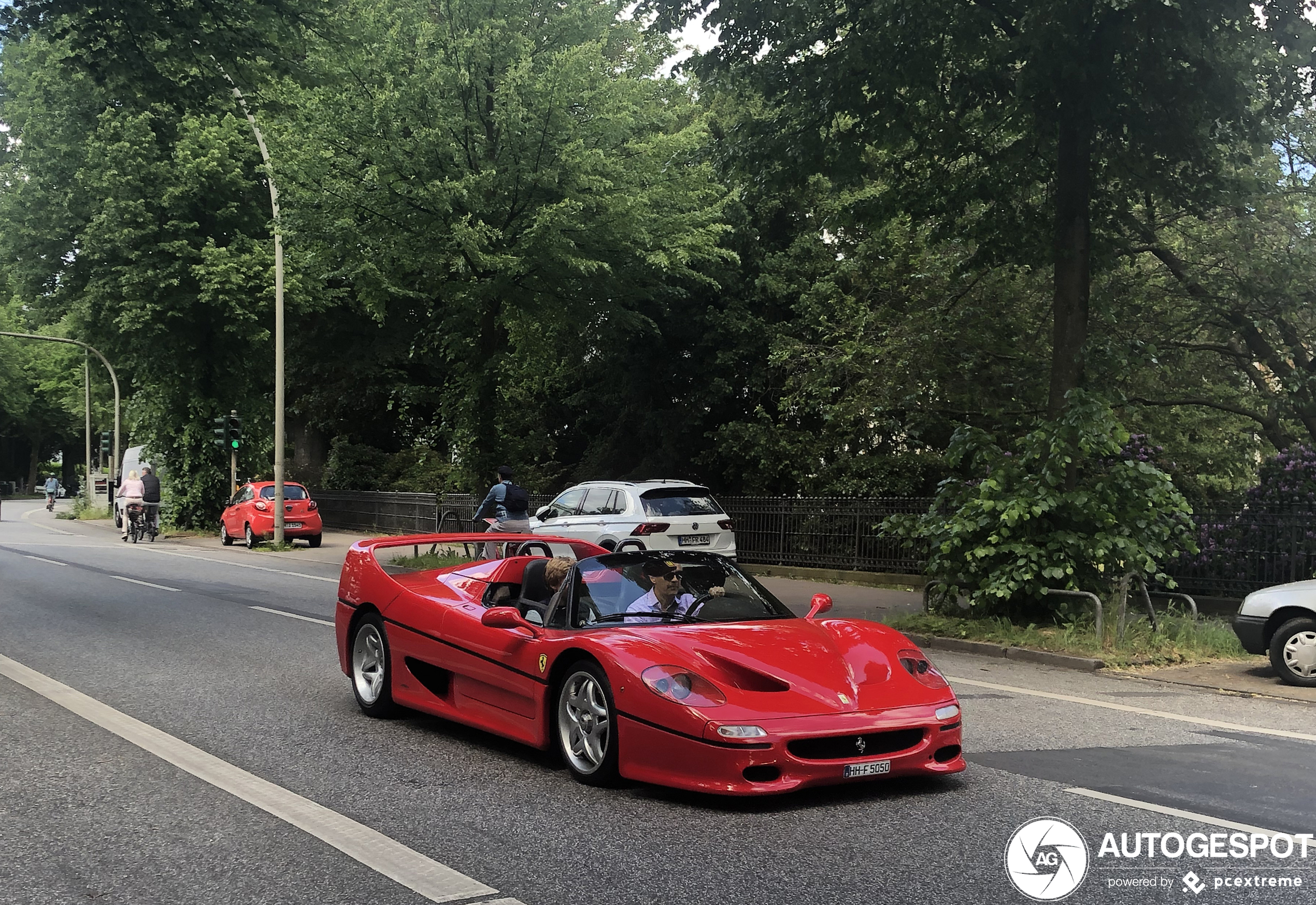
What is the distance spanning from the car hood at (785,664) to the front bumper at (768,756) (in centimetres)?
8

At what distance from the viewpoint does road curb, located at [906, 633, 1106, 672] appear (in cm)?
1106

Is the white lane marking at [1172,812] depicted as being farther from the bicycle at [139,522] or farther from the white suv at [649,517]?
the bicycle at [139,522]

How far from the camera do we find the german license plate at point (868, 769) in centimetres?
552

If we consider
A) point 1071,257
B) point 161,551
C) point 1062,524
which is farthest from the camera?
point 161,551

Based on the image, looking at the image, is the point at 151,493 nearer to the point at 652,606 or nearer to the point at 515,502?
the point at 515,502

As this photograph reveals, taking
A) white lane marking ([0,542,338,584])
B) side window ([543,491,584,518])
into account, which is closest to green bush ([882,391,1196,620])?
side window ([543,491,584,518])

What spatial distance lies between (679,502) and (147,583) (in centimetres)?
840

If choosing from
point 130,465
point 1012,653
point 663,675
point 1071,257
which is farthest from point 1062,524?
point 130,465

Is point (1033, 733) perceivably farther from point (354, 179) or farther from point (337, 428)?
point (337, 428)

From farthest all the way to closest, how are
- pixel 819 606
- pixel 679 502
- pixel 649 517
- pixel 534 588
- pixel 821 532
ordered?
1. pixel 821 532
2. pixel 679 502
3. pixel 649 517
4. pixel 534 588
5. pixel 819 606

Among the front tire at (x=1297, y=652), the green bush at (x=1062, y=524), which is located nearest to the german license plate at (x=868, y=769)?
the front tire at (x=1297, y=652)

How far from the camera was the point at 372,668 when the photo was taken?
8.14 m

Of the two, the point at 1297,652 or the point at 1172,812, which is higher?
the point at 1297,652

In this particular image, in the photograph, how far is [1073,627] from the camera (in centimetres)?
1192
